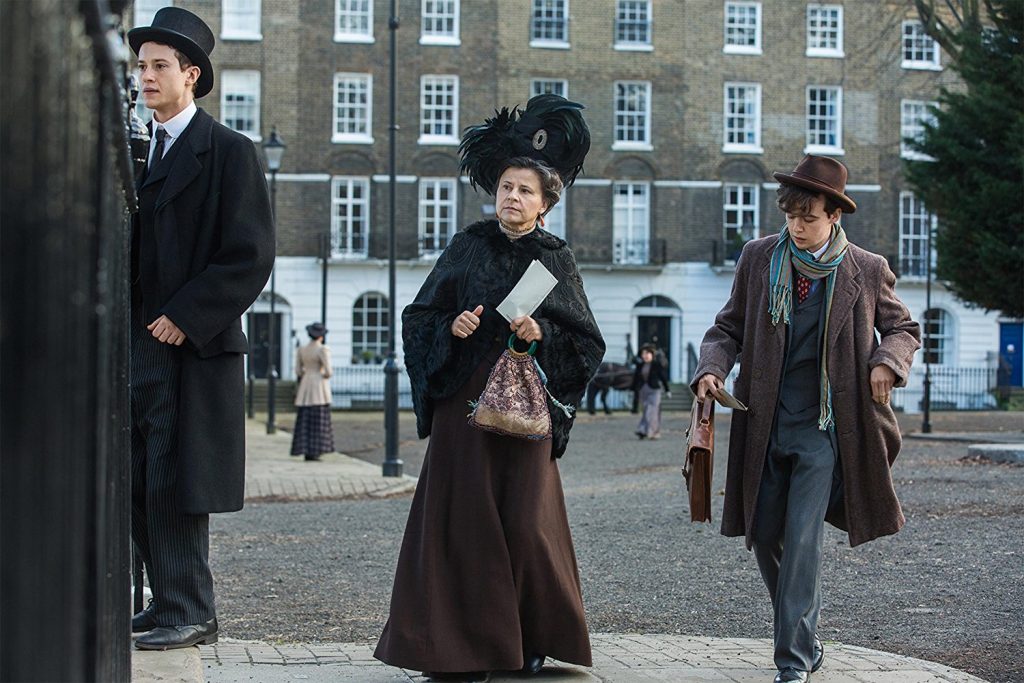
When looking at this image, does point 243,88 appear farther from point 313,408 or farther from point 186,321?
point 186,321

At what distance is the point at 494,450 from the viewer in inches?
209

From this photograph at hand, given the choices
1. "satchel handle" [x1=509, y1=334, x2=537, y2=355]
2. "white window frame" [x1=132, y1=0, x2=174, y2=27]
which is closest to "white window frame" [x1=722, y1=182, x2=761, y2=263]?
"white window frame" [x1=132, y1=0, x2=174, y2=27]

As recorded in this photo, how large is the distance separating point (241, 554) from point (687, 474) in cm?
557

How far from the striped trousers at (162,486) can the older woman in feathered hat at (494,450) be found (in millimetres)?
690

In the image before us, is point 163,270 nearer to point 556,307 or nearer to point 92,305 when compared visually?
point 556,307

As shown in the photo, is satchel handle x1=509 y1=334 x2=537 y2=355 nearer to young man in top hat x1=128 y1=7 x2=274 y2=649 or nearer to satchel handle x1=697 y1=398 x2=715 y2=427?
satchel handle x1=697 y1=398 x2=715 y2=427

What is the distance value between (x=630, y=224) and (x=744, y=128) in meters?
5.03

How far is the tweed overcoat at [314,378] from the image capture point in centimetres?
2103

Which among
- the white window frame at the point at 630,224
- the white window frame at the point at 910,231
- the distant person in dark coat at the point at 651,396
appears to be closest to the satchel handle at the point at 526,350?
the distant person in dark coat at the point at 651,396

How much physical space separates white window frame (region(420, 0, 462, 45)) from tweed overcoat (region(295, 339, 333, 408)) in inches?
1155

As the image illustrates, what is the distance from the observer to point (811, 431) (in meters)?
5.66

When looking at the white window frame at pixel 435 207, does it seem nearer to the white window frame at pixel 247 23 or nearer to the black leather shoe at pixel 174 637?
the white window frame at pixel 247 23

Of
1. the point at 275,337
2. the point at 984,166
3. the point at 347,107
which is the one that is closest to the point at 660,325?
the point at 347,107

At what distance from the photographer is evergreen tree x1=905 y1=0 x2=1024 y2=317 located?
24.2 m
